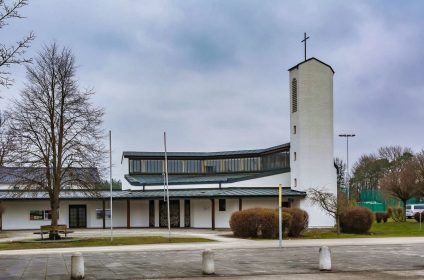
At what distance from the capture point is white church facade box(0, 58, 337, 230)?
48.2 meters

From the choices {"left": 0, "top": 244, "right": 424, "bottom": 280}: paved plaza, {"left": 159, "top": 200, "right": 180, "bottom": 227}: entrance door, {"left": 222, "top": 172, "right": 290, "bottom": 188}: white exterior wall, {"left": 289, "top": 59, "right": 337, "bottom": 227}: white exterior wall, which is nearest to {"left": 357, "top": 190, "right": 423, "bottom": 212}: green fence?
{"left": 222, "top": 172, "right": 290, "bottom": 188}: white exterior wall

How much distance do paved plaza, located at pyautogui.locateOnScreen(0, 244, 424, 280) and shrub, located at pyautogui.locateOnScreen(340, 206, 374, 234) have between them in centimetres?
1347

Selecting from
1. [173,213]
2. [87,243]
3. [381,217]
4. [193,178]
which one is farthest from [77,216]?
[381,217]

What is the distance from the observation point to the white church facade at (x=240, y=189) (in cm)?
4822

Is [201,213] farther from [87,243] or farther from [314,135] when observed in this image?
[87,243]

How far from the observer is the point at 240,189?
49.6 m

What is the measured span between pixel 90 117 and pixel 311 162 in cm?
1976

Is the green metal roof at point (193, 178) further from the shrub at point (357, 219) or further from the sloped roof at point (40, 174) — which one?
the sloped roof at point (40, 174)

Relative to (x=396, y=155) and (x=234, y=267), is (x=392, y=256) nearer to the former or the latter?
(x=234, y=267)

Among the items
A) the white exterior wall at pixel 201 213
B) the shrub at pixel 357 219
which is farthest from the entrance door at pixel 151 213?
the shrub at pixel 357 219

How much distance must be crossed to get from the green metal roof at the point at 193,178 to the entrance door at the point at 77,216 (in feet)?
15.5

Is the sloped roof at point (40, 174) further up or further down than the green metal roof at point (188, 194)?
further up

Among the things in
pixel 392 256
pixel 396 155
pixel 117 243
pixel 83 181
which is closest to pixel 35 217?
pixel 83 181

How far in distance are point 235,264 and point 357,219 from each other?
22921 millimetres
